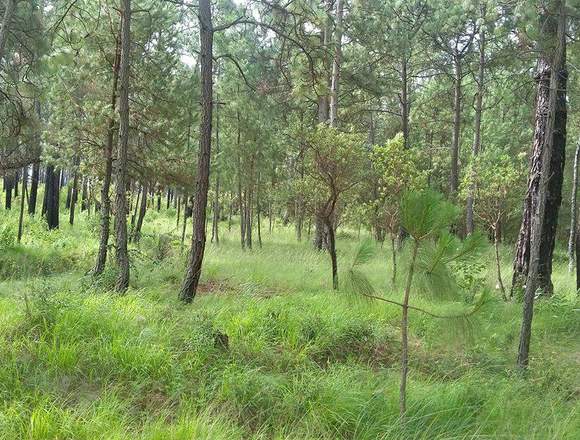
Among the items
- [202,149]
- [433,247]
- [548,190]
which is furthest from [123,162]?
[548,190]

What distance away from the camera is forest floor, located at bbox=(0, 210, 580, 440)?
331cm

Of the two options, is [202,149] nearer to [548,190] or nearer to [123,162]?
[123,162]

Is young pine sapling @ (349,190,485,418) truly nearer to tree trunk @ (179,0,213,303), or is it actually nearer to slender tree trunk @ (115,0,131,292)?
tree trunk @ (179,0,213,303)

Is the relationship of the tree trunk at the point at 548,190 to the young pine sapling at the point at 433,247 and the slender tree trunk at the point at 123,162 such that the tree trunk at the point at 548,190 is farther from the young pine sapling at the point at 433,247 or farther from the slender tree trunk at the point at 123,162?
the slender tree trunk at the point at 123,162

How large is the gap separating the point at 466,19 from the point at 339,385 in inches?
517

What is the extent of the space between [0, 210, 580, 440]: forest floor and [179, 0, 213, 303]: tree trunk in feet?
1.35

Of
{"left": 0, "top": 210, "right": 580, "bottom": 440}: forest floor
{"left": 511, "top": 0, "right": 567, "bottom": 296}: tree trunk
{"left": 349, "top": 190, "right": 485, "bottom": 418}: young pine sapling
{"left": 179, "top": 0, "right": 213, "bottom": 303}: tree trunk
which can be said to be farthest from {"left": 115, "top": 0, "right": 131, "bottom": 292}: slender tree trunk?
{"left": 511, "top": 0, "right": 567, "bottom": 296}: tree trunk

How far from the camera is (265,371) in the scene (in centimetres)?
436

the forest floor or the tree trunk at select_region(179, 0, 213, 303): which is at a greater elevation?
the tree trunk at select_region(179, 0, 213, 303)

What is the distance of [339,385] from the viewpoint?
12.8 feet

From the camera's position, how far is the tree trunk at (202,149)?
256 inches

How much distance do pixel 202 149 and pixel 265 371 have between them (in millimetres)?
3458

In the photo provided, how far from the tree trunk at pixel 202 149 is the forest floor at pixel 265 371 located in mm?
411

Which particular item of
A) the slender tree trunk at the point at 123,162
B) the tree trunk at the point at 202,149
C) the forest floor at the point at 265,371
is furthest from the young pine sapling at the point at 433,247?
the slender tree trunk at the point at 123,162
